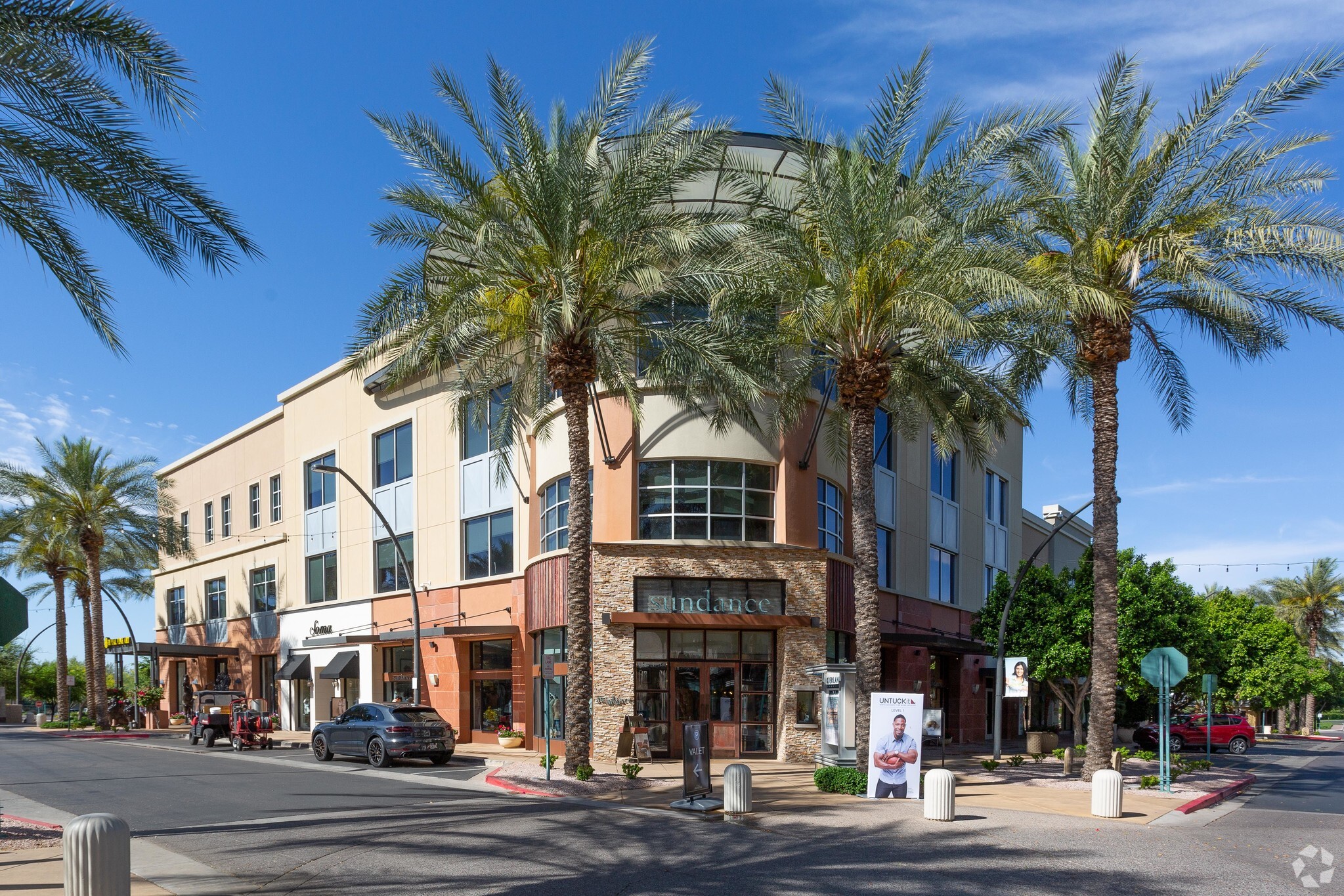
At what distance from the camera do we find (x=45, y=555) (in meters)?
52.2

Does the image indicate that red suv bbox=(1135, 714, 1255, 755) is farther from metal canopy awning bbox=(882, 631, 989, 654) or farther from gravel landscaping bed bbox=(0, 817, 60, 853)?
gravel landscaping bed bbox=(0, 817, 60, 853)

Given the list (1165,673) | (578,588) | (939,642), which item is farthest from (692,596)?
(939,642)

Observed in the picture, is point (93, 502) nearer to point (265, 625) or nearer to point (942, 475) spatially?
point (265, 625)

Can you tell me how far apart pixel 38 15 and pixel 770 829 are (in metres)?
13.5

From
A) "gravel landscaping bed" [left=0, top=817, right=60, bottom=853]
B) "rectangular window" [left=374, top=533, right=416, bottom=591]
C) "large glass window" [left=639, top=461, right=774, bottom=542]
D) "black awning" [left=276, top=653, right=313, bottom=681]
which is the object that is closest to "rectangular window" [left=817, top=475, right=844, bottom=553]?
"large glass window" [left=639, top=461, right=774, bottom=542]

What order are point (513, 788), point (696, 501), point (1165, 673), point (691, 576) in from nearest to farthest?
point (1165, 673) < point (513, 788) < point (691, 576) < point (696, 501)

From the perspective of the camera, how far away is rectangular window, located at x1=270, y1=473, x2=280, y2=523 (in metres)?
47.8

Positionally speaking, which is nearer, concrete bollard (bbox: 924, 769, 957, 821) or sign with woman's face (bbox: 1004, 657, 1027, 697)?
concrete bollard (bbox: 924, 769, 957, 821)

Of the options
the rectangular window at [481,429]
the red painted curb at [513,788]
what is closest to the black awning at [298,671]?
the rectangular window at [481,429]

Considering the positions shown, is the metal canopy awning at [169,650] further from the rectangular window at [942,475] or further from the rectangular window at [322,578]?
the rectangular window at [942,475]

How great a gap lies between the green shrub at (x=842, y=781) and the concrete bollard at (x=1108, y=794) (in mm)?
4141

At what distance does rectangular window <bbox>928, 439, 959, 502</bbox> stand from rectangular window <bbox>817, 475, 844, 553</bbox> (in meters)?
9.27

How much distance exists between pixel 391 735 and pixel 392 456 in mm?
15568

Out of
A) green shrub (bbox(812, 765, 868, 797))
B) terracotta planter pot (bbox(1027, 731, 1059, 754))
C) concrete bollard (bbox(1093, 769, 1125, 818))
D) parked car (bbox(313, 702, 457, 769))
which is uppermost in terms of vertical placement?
concrete bollard (bbox(1093, 769, 1125, 818))
